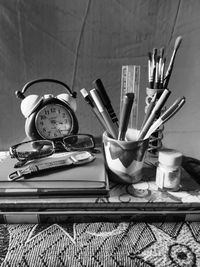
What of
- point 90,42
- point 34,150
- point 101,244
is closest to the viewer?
point 101,244

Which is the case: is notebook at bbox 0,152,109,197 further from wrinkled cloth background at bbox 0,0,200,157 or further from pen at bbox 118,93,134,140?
wrinkled cloth background at bbox 0,0,200,157

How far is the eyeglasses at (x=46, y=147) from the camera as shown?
44 centimetres

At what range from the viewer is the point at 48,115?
1.63 feet

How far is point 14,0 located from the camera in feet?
1.78

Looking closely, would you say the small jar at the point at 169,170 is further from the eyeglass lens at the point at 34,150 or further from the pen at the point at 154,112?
the eyeglass lens at the point at 34,150

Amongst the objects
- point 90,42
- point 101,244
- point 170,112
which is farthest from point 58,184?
point 90,42

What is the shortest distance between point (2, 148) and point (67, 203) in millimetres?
373

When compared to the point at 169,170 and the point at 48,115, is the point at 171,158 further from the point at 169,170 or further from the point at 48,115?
the point at 48,115

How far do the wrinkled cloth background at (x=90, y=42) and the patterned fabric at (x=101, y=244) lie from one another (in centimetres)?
34

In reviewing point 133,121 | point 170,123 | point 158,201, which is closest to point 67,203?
point 158,201

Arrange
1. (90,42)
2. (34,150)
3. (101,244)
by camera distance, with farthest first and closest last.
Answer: (90,42) → (34,150) → (101,244)

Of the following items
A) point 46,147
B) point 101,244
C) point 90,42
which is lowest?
point 101,244

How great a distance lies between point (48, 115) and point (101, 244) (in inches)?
11.0

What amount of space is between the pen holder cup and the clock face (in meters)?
0.12
